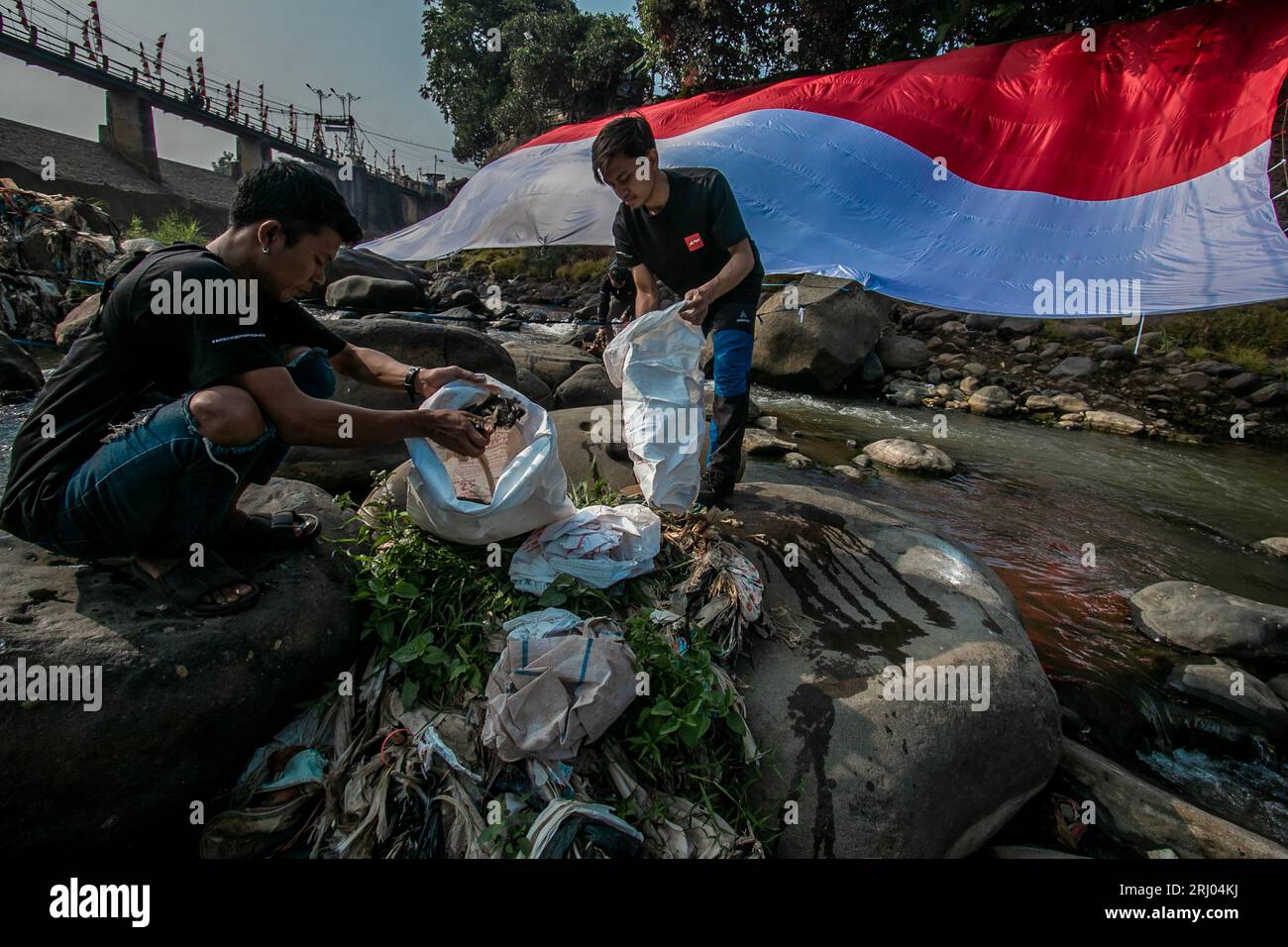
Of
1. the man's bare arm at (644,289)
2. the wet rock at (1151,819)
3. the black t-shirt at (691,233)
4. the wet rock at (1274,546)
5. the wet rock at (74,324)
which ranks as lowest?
the wet rock at (1151,819)

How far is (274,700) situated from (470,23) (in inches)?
1361

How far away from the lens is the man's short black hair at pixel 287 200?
1996mm

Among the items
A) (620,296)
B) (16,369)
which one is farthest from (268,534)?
(16,369)

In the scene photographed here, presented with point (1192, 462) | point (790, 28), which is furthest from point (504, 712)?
point (790, 28)

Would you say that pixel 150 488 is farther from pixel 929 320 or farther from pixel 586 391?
pixel 929 320

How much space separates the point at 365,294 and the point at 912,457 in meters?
9.12

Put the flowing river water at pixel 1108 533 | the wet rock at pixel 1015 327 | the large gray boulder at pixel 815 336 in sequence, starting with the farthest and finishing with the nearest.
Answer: the wet rock at pixel 1015 327 < the large gray boulder at pixel 815 336 < the flowing river water at pixel 1108 533

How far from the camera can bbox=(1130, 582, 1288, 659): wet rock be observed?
3650 millimetres

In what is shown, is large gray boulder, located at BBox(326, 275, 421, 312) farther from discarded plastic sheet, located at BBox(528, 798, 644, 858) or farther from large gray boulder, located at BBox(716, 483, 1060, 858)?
discarded plastic sheet, located at BBox(528, 798, 644, 858)

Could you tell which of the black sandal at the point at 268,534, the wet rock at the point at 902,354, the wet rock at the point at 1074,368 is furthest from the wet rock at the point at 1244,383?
the black sandal at the point at 268,534

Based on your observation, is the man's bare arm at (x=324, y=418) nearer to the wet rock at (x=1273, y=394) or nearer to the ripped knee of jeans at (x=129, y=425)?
the ripped knee of jeans at (x=129, y=425)

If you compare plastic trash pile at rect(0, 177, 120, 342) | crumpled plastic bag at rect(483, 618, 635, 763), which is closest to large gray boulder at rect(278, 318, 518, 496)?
crumpled plastic bag at rect(483, 618, 635, 763)

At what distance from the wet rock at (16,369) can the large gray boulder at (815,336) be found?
894 cm

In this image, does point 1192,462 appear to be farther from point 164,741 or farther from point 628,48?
point 628,48
